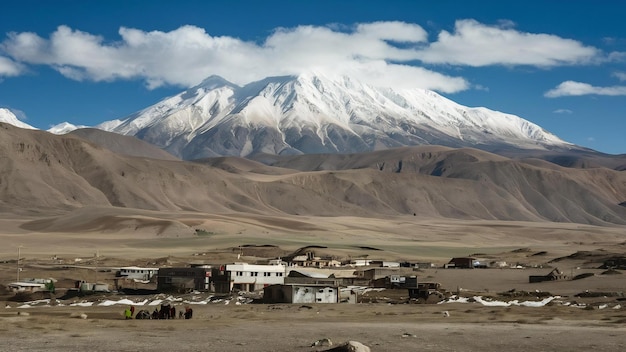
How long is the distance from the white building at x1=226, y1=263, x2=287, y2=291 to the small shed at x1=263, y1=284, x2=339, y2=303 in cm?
1134

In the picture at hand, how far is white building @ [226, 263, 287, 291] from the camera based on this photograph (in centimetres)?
7044

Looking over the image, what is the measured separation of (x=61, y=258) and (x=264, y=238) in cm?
5601

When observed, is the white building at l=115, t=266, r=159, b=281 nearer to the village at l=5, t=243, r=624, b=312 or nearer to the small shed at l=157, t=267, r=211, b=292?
the village at l=5, t=243, r=624, b=312

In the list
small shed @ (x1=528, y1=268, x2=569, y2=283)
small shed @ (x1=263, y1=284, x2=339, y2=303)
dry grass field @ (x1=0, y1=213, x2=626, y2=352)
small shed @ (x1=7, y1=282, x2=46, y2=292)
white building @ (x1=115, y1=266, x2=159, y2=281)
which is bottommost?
dry grass field @ (x1=0, y1=213, x2=626, y2=352)

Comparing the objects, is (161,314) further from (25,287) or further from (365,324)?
(25,287)

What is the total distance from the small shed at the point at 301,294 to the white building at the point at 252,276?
11336mm

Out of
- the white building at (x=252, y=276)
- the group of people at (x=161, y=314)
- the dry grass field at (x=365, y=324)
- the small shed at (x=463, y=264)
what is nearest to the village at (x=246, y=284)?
the white building at (x=252, y=276)

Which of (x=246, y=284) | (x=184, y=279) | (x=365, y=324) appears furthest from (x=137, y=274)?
(x=365, y=324)

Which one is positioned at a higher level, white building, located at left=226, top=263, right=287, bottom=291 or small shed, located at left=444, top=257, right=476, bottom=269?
small shed, located at left=444, top=257, right=476, bottom=269

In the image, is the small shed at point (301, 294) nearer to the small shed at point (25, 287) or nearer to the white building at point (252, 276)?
the white building at point (252, 276)

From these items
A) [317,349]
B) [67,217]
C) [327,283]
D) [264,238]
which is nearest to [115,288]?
[327,283]

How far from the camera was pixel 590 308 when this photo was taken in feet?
161

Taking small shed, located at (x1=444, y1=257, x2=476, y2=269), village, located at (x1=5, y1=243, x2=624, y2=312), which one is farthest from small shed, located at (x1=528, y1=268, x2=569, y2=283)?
small shed, located at (x1=444, y1=257, x2=476, y2=269)

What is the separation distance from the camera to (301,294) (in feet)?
193
